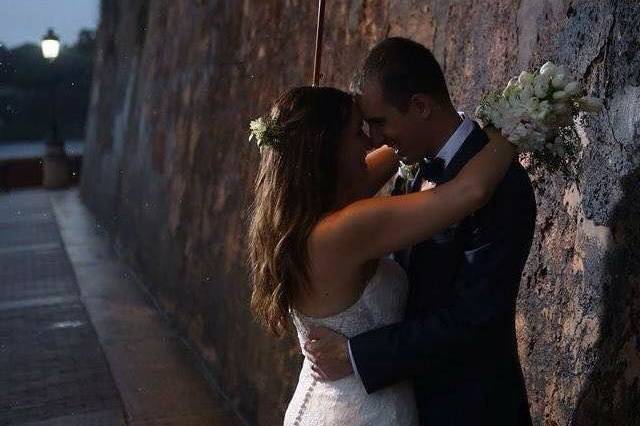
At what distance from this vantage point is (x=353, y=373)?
2.56m

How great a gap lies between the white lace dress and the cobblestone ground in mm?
3386

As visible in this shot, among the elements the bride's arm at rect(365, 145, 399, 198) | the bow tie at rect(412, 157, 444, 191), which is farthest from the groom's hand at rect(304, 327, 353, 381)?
the bride's arm at rect(365, 145, 399, 198)

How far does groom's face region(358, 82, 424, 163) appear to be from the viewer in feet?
8.09

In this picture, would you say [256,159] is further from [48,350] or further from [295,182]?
[295,182]

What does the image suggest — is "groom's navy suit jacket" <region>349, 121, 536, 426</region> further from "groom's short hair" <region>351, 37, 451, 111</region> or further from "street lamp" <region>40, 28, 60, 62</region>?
"street lamp" <region>40, 28, 60, 62</region>

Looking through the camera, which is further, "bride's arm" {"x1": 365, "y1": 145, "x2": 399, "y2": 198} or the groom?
"bride's arm" {"x1": 365, "y1": 145, "x2": 399, "y2": 198}

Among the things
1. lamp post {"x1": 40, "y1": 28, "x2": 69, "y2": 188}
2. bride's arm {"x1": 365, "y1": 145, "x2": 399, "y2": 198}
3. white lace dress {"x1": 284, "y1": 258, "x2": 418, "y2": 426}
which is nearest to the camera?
white lace dress {"x1": 284, "y1": 258, "x2": 418, "y2": 426}

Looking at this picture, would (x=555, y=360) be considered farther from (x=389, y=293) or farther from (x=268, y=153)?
(x=268, y=153)

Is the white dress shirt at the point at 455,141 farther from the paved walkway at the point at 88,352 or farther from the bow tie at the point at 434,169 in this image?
the paved walkway at the point at 88,352

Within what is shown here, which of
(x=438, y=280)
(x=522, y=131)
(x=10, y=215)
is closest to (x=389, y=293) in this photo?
(x=438, y=280)

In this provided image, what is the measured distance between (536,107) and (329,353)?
83cm

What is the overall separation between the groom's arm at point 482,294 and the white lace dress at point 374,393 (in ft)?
0.49

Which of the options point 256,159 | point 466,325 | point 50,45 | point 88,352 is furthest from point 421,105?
point 50,45

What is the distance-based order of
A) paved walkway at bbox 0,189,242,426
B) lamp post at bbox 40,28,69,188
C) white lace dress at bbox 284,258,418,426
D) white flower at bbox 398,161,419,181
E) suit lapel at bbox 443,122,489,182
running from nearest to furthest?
1. suit lapel at bbox 443,122,489,182
2. white lace dress at bbox 284,258,418,426
3. white flower at bbox 398,161,419,181
4. paved walkway at bbox 0,189,242,426
5. lamp post at bbox 40,28,69,188
